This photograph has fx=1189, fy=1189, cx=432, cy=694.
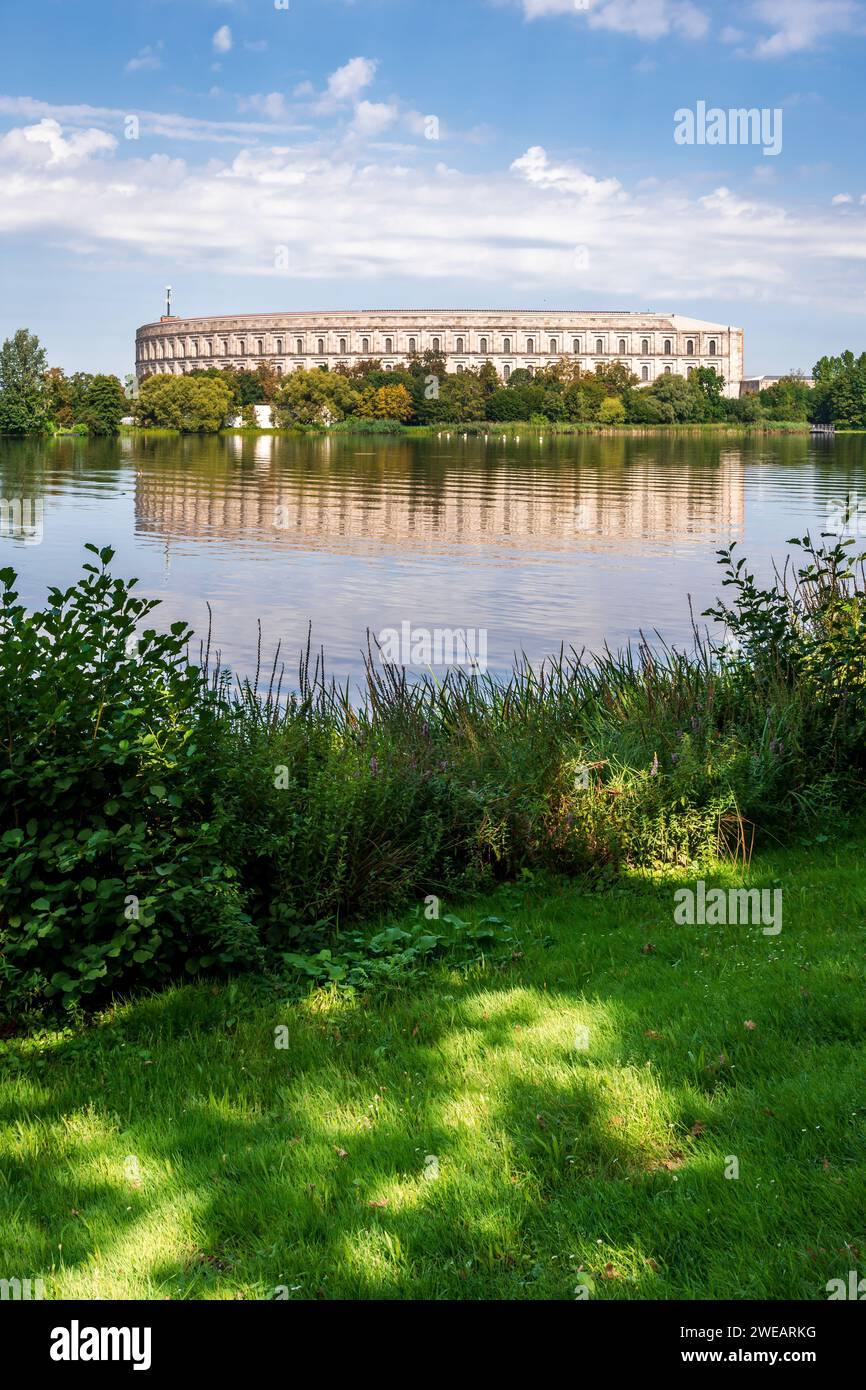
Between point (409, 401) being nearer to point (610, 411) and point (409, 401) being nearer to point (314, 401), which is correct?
point (314, 401)

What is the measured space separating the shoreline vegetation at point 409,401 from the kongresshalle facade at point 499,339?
51.9 feet

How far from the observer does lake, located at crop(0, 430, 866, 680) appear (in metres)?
20.6

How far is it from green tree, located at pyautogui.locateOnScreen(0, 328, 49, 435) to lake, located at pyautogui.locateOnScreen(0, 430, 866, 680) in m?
51.3

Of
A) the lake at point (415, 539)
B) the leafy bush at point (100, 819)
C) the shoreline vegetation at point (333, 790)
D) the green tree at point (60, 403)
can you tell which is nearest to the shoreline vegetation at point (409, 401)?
the green tree at point (60, 403)

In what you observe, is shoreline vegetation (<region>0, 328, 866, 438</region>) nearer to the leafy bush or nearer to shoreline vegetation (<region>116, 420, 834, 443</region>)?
shoreline vegetation (<region>116, 420, 834, 443</region>)

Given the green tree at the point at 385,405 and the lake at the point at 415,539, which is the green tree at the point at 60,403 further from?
the lake at the point at 415,539

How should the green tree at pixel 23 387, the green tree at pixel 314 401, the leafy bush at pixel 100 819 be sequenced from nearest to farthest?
the leafy bush at pixel 100 819 < the green tree at pixel 23 387 < the green tree at pixel 314 401

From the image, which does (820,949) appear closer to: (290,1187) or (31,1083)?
(290,1187)

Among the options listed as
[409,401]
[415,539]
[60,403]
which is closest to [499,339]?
[409,401]

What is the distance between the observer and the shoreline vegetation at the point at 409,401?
12388 cm

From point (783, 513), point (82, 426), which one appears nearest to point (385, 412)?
point (82, 426)

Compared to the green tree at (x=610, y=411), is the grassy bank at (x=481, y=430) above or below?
below

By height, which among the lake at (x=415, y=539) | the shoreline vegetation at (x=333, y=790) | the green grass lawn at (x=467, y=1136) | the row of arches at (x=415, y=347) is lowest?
the green grass lawn at (x=467, y=1136)

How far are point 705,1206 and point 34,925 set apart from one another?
8.90 ft
